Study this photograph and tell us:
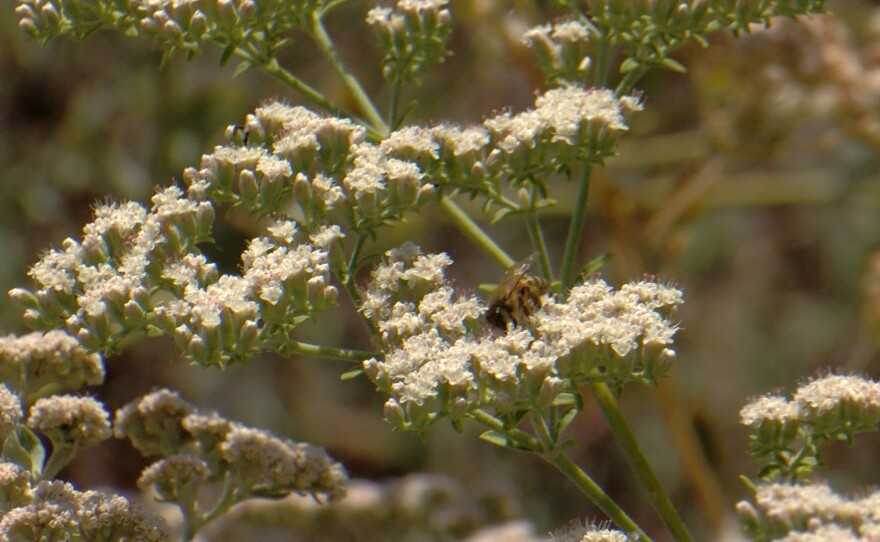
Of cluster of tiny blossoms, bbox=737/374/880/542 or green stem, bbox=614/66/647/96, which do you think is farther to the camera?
Result: green stem, bbox=614/66/647/96

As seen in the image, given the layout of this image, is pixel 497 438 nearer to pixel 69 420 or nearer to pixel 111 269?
pixel 111 269

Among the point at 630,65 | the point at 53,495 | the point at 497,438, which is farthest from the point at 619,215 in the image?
the point at 53,495

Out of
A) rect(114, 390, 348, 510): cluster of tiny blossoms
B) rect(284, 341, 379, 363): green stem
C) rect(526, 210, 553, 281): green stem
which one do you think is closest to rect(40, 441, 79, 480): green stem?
rect(114, 390, 348, 510): cluster of tiny blossoms

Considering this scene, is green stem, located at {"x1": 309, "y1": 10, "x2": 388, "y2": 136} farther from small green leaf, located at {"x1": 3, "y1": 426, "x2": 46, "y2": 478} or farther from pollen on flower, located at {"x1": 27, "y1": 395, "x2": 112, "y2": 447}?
small green leaf, located at {"x1": 3, "y1": 426, "x2": 46, "y2": 478}

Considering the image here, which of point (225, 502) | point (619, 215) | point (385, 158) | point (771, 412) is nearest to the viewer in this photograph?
point (771, 412)

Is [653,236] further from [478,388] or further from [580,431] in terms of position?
[478,388]

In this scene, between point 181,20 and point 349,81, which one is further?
point 349,81

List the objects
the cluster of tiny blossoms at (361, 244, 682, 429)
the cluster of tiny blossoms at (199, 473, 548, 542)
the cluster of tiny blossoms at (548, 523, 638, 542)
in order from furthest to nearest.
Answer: the cluster of tiny blossoms at (199, 473, 548, 542) → the cluster of tiny blossoms at (361, 244, 682, 429) → the cluster of tiny blossoms at (548, 523, 638, 542)

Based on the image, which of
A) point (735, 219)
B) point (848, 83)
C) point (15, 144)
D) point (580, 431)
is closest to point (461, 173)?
point (848, 83)
